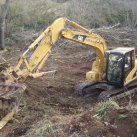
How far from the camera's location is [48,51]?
36.6 ft

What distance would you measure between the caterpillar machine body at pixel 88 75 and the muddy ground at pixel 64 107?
510mm

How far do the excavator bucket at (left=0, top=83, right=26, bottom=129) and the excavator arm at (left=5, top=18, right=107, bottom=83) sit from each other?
21 centimetres

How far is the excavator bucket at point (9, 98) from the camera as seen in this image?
10062 mm

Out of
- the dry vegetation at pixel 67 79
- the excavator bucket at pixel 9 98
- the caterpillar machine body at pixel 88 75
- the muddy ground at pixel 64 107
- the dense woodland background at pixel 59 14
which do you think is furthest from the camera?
the dense woodland background at pixel 59 14

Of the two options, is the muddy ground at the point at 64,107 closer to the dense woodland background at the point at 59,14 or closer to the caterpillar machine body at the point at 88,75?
the caterpillar machine body at the point at 88,75

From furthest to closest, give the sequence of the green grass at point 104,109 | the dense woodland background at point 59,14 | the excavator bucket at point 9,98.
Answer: the dense woodland background at point 59,14
the excavator bucket at point 9,98
the green grass at point 104,109

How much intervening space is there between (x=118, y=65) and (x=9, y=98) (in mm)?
3617

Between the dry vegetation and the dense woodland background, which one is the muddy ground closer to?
the dry vegetation

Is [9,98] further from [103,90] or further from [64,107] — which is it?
[103,90]

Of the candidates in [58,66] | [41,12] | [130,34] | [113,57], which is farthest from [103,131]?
[41,12]

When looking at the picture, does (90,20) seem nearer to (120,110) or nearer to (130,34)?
(130,34)

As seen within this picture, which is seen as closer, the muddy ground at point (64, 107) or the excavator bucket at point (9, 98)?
the muddy ground at point (64, 107)

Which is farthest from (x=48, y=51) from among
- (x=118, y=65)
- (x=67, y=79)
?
(x=67, y=79)

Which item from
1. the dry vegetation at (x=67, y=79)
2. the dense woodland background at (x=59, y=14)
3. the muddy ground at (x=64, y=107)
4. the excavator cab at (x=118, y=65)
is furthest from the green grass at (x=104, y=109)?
the dense woodland background at (x=59, y=14)
